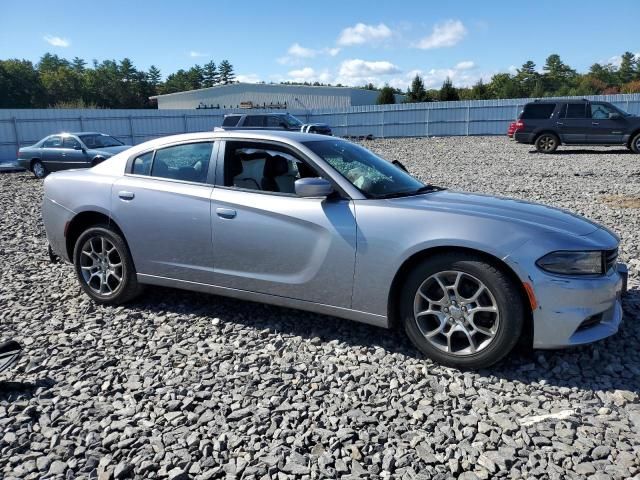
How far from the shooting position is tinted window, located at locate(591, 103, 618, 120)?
58.0 ft

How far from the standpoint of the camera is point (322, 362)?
3490 millimetres

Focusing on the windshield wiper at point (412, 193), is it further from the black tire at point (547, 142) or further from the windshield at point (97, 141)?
the black tire at point (547, 142)

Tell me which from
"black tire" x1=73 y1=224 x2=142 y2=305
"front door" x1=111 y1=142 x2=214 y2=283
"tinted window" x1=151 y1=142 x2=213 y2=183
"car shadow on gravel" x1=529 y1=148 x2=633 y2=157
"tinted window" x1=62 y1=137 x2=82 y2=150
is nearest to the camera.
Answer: "front door" x1=111 y1=142 x2=214 y2=283

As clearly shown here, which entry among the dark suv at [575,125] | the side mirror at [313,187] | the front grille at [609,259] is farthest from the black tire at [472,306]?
the dark suv at [575,125]

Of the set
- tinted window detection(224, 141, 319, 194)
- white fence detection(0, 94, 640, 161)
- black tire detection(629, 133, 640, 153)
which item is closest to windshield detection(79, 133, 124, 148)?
white fence detection(0, 94, 640, 161)

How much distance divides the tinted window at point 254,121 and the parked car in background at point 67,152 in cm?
688

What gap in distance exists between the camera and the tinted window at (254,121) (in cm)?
2169

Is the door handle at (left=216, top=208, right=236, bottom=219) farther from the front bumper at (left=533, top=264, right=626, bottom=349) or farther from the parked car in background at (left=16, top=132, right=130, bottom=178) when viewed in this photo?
the parked car in background at (left=16, top=132, right=130, bottom=178)

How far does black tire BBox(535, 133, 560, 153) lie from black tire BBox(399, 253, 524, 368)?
57.0 ft

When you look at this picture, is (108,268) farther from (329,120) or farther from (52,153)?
(329,120)

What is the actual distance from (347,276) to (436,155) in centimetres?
1689

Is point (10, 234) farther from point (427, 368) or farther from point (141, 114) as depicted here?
point (141, 114)

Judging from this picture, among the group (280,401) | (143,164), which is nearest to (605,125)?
(143,164)

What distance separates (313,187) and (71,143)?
1410cm
